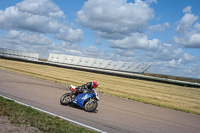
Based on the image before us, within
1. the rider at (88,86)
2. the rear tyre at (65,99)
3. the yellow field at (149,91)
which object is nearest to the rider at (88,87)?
the rider at (88,86)

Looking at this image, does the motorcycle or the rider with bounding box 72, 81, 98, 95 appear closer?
the motorcycle

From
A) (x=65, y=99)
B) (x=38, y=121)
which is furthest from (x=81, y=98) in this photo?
(x=38, y=121)

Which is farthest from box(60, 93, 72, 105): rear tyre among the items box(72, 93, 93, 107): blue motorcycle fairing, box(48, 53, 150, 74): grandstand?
box(48, 53, 150, 74): grandstand

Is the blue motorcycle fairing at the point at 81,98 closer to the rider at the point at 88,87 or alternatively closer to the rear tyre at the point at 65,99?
the rider at the point at 88,87

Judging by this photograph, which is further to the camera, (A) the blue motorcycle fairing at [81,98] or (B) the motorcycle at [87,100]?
(A) the blue motorcycle fairing at [81,98]

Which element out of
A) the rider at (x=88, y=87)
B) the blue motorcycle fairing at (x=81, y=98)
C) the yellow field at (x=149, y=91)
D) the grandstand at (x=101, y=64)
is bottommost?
the yellow field at (x=149, y=91)

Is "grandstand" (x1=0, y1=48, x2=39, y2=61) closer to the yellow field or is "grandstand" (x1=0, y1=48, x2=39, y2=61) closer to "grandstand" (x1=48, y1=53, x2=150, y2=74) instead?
"grandstand" (x1=48, y1=53, x2=150, y2=74)

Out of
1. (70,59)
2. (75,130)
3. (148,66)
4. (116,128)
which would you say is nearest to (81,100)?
(116,128)

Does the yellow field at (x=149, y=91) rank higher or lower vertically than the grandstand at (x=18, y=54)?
lower

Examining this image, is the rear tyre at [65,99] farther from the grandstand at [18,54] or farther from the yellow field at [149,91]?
the grandstand at [18,54]

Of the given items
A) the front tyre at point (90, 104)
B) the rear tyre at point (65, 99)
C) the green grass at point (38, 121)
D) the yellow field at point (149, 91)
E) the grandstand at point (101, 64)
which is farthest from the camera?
the grandstand at point (101, 64)

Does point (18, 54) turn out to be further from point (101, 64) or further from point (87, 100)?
point (87, 100)

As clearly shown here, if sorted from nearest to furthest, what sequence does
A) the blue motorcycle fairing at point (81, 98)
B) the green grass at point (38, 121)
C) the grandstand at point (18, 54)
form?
the green grass at point (38, 121), the blue motorcycle fairing at point (81, 98), the grandstand at point (18, 54)

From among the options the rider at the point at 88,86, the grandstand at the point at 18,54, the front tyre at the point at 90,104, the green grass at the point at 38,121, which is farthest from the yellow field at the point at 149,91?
the grandstand at the point at 18,54
